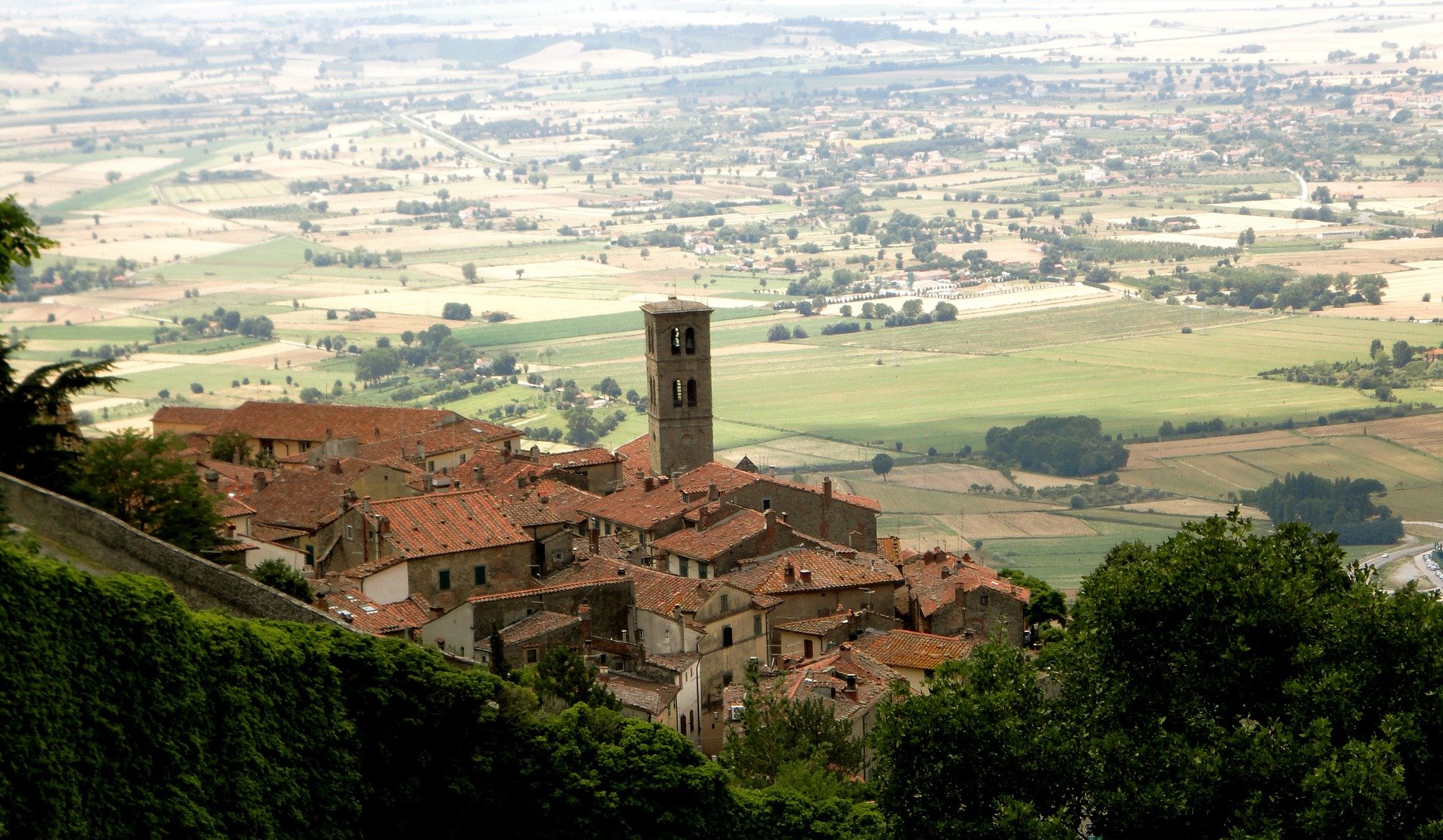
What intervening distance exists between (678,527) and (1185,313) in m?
116

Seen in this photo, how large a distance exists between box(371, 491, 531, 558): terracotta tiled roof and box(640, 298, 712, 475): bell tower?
18.6 meters

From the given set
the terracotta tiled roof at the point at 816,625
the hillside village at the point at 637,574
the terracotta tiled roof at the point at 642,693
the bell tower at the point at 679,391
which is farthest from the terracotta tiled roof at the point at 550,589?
the bell tower at the point at 679,391

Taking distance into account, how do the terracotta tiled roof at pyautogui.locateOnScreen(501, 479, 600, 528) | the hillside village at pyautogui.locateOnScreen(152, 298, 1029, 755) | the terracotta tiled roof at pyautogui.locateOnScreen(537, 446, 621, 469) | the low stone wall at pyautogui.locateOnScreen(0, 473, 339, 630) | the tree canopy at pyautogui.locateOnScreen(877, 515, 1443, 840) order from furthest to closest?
the terracotta tiled roof at pyautogui.locateOnScreen(537, 446, 621, 469) < the terracotta tiled roof at pyautogui.locateOnScreen(501, 479, 600, 528) < the hillside village at pyautogui.locateOnScreen(152, 298, 1029, 755) < the low stone wall at pyautogui.locateOnScreen(0, 473, 339, 630) < the tree canopy at pyautogui.locateOnScreen(877, 515, 1443, 840)

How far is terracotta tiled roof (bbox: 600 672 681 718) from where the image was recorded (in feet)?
118

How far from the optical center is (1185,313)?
526ft

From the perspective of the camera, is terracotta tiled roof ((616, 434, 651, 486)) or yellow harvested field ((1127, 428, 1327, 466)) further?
yellow harvested field ((1127, 428, 1327, 466))

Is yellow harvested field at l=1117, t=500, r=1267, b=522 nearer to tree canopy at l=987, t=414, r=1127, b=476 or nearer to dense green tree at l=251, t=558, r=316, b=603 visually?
tree canopy at l=987, t=414, r=1127, b=476

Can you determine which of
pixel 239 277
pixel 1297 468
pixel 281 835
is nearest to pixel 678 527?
pixel 281 835

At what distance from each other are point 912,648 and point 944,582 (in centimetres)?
588

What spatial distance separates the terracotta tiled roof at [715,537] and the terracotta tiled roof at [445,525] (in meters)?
4.43

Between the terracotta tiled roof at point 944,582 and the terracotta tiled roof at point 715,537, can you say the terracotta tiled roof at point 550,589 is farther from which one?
the terracotta tiled roof at point 944,582

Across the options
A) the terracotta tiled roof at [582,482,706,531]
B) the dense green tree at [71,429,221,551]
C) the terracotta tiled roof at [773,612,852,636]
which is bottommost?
the terracotta tiled roof at [773,612,852,636]

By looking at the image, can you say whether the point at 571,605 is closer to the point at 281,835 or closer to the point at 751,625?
the point at 751,625

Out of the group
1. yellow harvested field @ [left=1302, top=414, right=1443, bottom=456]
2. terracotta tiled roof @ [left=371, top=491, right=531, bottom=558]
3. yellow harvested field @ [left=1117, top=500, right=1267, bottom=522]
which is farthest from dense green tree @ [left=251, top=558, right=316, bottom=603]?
yellow harvested field @ [left=1302, top=414, right=1443, bottom=456]
